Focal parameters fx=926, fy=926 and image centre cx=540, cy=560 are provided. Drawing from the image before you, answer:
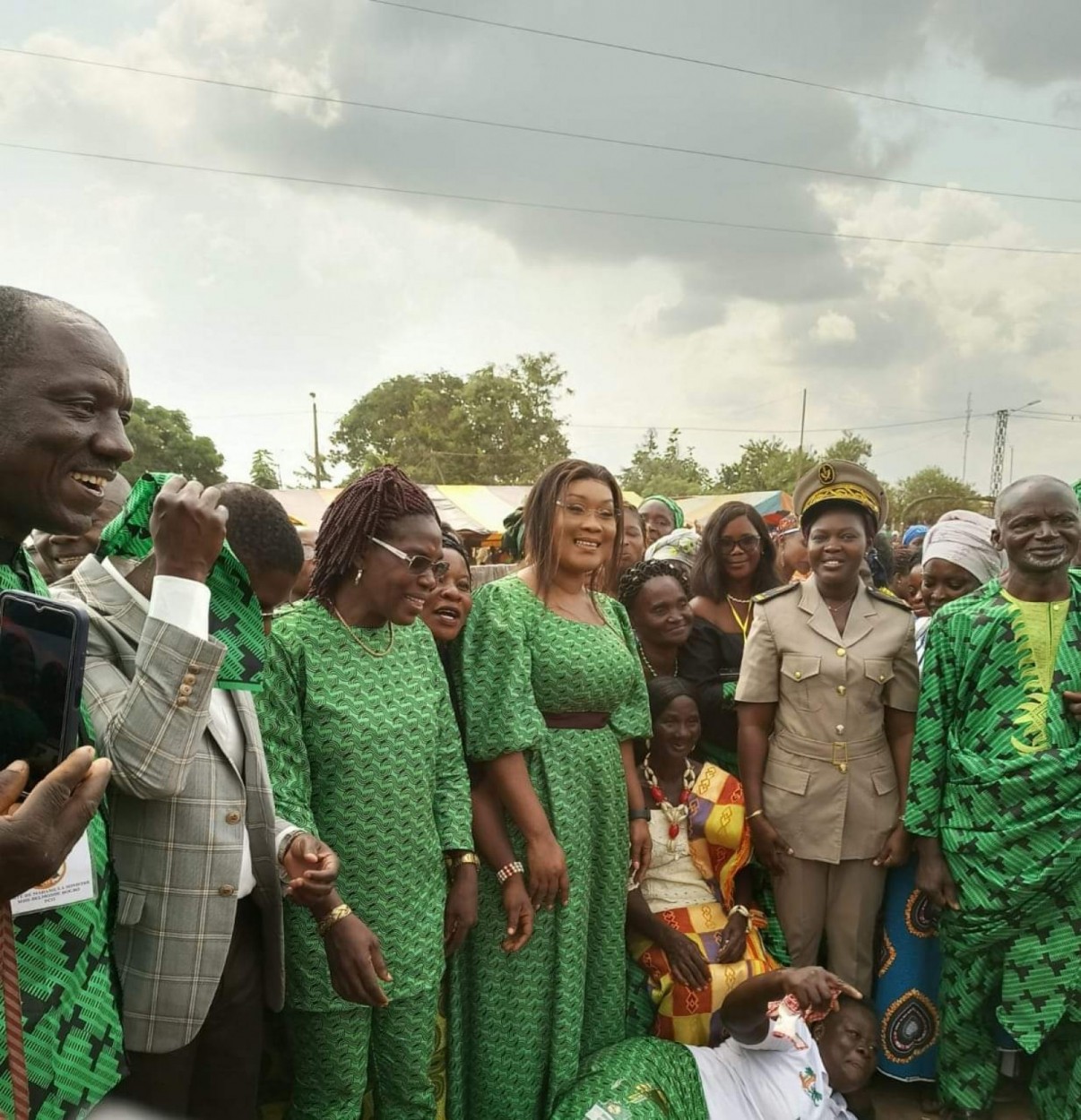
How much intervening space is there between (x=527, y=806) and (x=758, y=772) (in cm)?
110

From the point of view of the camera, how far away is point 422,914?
2334 mm

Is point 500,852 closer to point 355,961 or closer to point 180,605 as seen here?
point 355,961

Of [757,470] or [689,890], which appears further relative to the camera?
[757,470]

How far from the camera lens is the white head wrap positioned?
377 centimetres

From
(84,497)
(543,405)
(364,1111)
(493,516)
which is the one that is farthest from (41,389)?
(543,405)

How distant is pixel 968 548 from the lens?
→ 379 centimetres

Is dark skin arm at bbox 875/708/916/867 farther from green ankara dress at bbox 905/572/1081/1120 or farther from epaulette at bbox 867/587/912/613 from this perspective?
epaulette at bbox 867/587/912/613

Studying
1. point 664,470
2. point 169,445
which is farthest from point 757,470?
point 169,445

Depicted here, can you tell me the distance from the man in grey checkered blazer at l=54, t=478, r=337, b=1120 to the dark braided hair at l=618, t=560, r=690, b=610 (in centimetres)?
172

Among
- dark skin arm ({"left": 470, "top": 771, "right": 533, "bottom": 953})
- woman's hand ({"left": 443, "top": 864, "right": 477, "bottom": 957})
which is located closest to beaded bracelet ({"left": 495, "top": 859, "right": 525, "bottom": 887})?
dark skin arm ({"left": 470, "top": 771, "right": 533, "bottom": 953})

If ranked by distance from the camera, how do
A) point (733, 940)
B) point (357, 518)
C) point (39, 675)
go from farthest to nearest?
point (733, 940)
point (357, 518)
point (39, 675)

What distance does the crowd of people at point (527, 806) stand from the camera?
1.43 m

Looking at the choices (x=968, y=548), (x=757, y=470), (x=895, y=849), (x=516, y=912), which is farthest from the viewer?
(x=757, y=470)

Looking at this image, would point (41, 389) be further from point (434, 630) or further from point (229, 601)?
point (434, 630)
